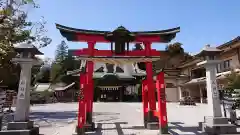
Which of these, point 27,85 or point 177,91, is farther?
point 177,91

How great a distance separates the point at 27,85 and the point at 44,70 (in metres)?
60.0

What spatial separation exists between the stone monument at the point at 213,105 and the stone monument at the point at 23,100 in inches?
272

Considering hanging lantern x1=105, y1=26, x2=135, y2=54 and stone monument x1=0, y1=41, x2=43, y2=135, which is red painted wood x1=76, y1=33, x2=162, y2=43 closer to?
hanging lantern x1=105, y1=26, x2=135, y2=54

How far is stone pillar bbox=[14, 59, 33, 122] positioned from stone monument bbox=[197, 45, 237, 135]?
7129 millimetres

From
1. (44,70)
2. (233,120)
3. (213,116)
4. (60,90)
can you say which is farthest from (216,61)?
(44,70)

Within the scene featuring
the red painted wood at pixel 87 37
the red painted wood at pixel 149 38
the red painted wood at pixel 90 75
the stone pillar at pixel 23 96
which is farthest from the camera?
the red painted wood at pixel 149 38

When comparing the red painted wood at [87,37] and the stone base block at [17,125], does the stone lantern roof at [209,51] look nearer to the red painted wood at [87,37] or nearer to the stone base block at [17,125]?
the red painted wood at [87,37]

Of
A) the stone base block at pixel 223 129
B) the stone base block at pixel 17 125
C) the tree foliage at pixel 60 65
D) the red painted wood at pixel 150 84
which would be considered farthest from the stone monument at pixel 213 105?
the tree foliage at pixel 60 65

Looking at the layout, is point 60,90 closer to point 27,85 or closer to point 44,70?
point 44,70

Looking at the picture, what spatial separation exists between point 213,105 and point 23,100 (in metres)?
7.40

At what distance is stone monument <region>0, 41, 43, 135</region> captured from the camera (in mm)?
7336

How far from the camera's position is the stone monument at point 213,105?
7617mm

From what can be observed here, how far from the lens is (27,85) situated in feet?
25.7

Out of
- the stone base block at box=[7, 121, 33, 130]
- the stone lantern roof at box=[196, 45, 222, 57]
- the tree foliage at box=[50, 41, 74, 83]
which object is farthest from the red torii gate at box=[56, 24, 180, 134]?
the tree foliage at box=[50, 41, 74, 83]
